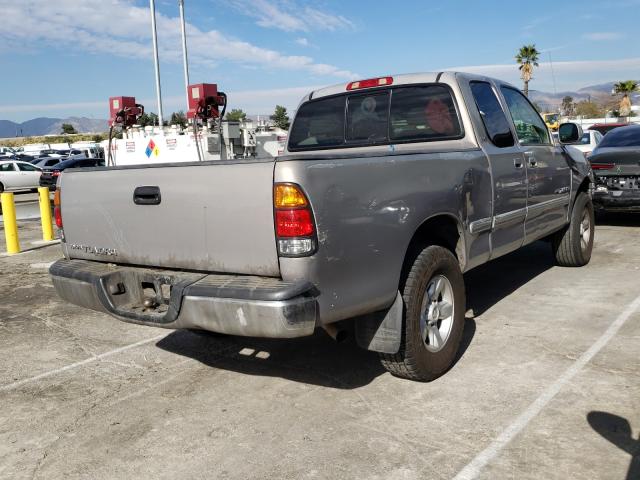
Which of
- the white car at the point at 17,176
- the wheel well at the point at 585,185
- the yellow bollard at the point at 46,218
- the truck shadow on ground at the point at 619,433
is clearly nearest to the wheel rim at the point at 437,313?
the truck shadow on ground at the point at 619,433

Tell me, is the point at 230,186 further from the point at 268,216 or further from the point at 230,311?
the point at 230,311

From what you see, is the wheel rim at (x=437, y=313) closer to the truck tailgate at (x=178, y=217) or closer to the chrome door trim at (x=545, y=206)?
the truck tailgate at (x=178, y=217)

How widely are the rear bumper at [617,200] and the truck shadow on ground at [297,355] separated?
4.05 metres

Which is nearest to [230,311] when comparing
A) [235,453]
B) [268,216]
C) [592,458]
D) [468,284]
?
[268,216]

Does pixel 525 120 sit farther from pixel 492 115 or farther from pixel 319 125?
pixel 319 125

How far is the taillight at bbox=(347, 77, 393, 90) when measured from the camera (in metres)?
4.87

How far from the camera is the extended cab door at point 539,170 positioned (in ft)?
16.9

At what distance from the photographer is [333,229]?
9.78ft

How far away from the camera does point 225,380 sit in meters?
4.02

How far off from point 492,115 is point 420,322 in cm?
203

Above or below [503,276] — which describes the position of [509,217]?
above

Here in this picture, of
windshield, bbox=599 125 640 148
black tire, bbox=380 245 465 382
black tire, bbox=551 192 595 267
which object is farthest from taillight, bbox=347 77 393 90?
windshield, bbox=599 125 640 148

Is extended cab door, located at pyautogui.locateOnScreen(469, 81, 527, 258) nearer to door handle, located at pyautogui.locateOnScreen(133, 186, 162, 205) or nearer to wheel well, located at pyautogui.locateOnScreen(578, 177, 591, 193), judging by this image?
wheel well, located at pyautogui.locateOnScreen(578, 177, 591, 193)

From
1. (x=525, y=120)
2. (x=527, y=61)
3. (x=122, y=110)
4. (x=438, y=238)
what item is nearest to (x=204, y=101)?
(x=122, y=110)
